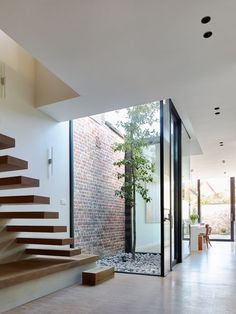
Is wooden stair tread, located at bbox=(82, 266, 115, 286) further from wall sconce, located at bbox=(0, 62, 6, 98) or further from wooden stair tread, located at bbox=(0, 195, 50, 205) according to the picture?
wall sconce, located at bbox=(0, 62, 6, 98)

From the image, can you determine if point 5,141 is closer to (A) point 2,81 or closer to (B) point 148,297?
(A) point 2,81

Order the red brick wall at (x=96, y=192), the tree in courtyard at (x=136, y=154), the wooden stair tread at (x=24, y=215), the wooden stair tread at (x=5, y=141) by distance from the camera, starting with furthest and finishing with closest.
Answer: the red brick wall at (x=96, y=192), the tree in courtyard at (x=136, y=154), the wooden stair tread at (x=24, y=215), the wooden stair tread at (x=5, y=141)

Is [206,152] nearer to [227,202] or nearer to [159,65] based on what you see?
[227,202]

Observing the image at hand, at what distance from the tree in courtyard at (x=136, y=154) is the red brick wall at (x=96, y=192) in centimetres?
15

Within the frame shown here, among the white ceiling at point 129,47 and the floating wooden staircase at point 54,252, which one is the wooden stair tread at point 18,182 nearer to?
the floating wooden staircase at point 54,252

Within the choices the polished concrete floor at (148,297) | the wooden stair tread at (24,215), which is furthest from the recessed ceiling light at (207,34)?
the polished concrete floor at (148,297)

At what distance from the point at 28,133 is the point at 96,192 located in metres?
1.97

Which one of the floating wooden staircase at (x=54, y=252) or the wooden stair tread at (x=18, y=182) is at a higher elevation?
the wooden stair tread at (x=18, y=182)

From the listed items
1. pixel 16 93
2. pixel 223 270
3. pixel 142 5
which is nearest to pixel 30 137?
pixel 16 93

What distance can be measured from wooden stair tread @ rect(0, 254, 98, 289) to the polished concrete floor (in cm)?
31

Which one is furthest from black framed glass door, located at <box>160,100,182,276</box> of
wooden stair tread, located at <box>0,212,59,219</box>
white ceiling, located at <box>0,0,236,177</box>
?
wooden stair tread, located at <box>0,212,59,219</box>

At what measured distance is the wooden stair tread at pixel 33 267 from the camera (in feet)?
11.0

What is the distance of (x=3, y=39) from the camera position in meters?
4.51

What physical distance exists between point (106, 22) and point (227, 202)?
12.5 meters
